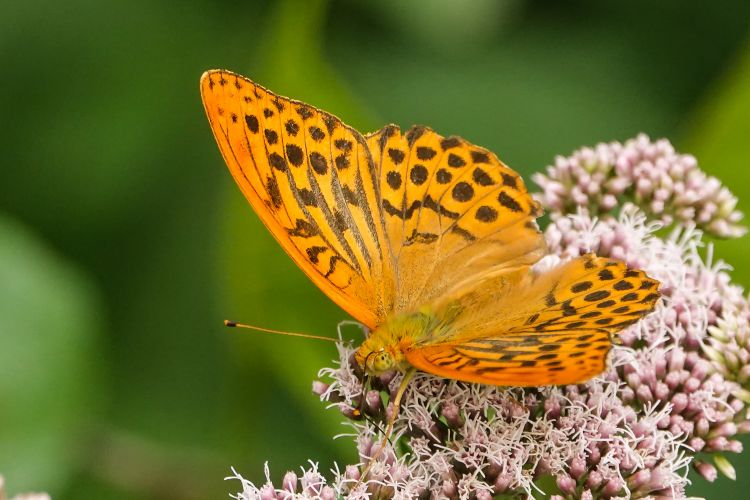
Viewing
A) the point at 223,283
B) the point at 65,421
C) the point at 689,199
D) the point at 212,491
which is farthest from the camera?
the point at 223,283

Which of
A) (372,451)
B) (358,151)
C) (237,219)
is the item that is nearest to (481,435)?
(372,451)

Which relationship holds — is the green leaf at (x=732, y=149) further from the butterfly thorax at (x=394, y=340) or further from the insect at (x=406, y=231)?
the butterfly thorax at (x=394, y=340)

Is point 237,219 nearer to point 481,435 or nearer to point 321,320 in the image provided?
point 321,320

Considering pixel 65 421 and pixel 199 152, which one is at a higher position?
pixel 199 152

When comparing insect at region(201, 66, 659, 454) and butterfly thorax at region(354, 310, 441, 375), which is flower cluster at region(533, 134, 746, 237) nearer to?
insect at region(201, 66, 659, 454)

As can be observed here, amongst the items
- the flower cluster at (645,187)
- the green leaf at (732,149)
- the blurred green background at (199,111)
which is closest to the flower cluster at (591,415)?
the flower cluster at (645,187)

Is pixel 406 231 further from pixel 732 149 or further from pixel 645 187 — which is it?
pixel 732 149

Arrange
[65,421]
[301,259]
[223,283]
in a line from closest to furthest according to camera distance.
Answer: [301,259]
[65,421]
[223,283]

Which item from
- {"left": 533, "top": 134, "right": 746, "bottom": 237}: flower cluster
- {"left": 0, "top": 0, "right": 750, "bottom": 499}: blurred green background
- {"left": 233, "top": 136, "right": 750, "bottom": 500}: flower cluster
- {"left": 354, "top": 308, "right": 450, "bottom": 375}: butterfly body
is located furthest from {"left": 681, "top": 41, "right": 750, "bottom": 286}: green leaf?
{"left": 354, "top": 308, "right": 450, "bottom": 375}: butterfly body

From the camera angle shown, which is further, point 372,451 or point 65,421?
point 65,421
